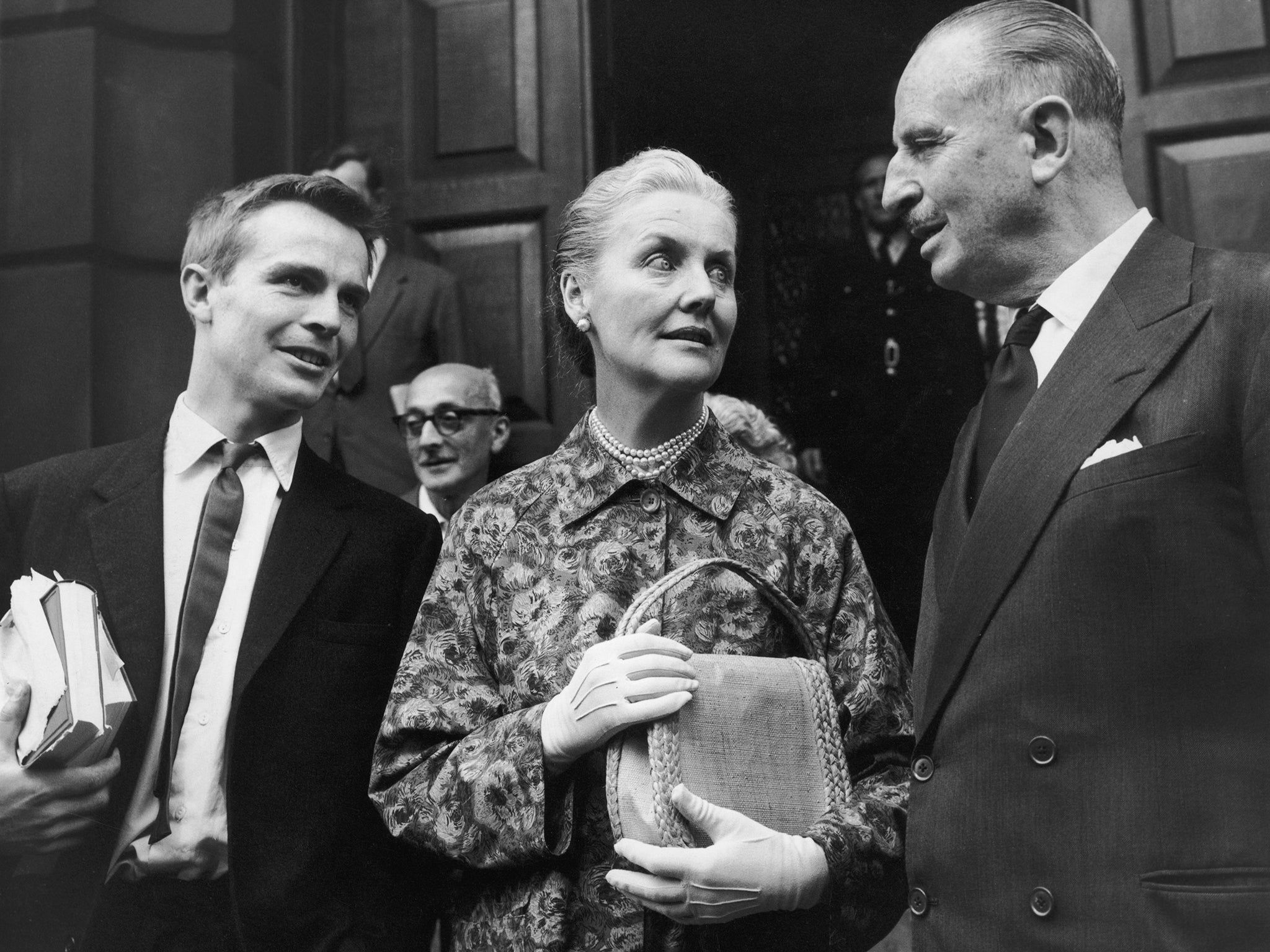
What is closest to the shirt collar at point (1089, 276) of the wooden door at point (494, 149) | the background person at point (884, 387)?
the background person at point (884, 387)

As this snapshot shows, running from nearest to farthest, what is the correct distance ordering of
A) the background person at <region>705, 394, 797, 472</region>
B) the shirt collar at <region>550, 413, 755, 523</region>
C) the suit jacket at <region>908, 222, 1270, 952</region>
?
the suit jacket at <region>908, 222, 1270, 952</region>, the shirt collar at <region>550, 413, 755, 523</region>, the background person at <region>705, 394, 797, 472</region>

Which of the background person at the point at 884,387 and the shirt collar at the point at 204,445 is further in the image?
the background person at the point at 884,387

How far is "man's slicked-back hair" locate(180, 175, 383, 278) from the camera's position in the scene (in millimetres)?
2686

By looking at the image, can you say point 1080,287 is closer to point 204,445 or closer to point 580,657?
point 580,657

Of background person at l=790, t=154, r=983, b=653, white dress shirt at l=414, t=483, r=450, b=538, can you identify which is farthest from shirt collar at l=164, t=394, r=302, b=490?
background person at l=790, t=154, r=983, b=653

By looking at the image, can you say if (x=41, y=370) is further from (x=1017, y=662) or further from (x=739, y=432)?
(x=1017, y=662)

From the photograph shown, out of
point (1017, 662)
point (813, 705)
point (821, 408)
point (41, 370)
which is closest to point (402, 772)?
point (813, 705)

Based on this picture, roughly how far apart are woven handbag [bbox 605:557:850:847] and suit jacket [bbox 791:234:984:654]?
5.10 feet

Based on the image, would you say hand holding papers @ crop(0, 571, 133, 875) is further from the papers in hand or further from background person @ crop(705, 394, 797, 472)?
background person @ crop(705, 394, 797, 472)

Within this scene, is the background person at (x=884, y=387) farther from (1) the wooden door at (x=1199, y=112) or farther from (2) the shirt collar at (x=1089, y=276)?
(2) the shirt collar at (x=1089, y=276)

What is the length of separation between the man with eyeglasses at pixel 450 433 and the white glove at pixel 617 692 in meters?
1.79

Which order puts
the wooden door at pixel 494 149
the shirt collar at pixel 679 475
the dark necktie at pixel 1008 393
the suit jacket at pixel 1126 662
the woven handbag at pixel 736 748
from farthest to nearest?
the wooden door at pixel 494 149, the shirt collar at pixel 679 475, the dark necktie at pixel 1008 393, the woven handbag at pixel 736 748, the suit jacket at pixel 1126 662

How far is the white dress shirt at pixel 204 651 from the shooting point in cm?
235

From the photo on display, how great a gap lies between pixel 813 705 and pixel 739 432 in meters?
1.65
